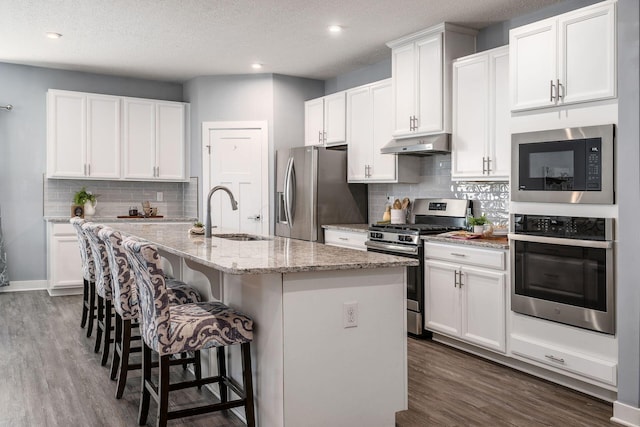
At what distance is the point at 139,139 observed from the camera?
698 cm

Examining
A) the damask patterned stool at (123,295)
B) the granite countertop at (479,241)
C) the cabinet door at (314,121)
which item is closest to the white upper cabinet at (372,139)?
the cabinet door at (314,121)

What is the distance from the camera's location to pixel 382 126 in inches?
221

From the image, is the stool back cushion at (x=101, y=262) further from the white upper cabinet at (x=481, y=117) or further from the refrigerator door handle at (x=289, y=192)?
the white upper cabinet at (x=481, y=117)

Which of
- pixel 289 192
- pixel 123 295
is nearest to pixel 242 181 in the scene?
pixel 289 192

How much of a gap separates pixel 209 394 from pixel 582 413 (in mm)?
2144

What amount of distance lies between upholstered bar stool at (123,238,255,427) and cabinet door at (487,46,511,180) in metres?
2.47

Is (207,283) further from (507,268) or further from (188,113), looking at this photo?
(188,113)

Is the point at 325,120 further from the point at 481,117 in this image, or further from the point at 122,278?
the point at 122,278

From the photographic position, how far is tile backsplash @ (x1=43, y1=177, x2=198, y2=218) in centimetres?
680

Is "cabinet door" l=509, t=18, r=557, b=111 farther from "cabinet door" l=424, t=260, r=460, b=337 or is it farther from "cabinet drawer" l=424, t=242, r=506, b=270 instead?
"cabinet door" l=424, t=260, r=460, b=337

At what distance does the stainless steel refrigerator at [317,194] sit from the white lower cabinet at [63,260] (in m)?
2.41

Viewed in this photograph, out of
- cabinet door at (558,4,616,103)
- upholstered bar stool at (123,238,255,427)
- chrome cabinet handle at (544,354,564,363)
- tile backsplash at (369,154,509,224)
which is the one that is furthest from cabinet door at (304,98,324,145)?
upholstered bar stool at (123,238,255,427)

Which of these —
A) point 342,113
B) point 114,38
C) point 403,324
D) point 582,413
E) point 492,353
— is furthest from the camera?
point 342,113

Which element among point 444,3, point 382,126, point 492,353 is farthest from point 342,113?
point 492,353
